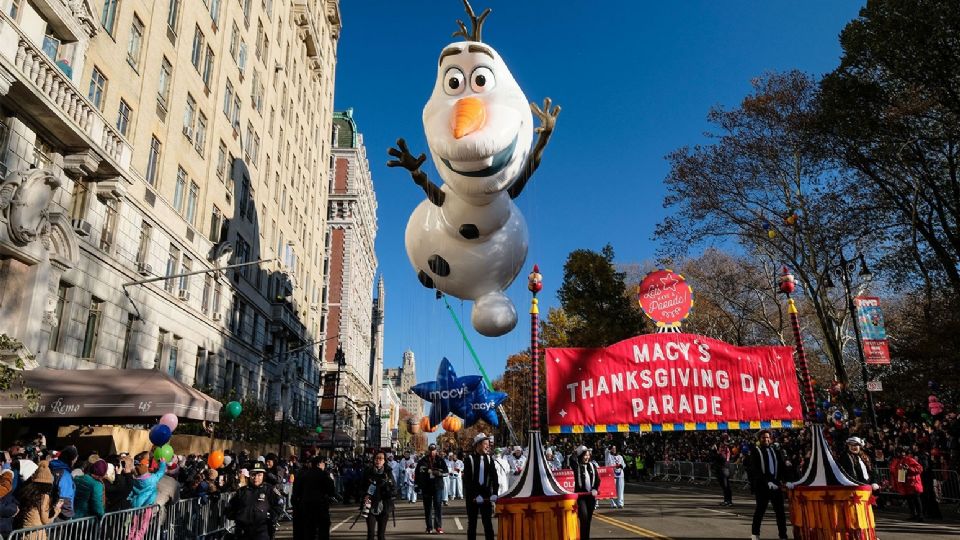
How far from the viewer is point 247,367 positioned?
3316 centimetres

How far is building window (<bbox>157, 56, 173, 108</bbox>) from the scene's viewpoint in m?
22.0

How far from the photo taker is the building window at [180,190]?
2354 cm

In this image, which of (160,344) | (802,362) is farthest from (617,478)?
(160,344)

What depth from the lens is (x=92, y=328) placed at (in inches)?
695

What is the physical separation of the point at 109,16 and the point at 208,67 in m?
8.43

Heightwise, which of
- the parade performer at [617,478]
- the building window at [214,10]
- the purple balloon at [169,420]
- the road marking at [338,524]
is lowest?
the road marking at [338,524]

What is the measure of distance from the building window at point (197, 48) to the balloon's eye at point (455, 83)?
22.1 m

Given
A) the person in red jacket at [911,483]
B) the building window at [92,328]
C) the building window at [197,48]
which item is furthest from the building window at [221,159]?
the person in red jacket at [911,483]

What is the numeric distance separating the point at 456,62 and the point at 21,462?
7958 mm

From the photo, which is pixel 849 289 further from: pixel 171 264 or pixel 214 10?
pixel 214 10

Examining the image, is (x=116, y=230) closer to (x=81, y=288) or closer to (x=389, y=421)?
(x=81, y=288)

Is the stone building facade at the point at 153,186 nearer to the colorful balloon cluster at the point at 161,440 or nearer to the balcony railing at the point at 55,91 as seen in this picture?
the balcony railing at the point at 55,91

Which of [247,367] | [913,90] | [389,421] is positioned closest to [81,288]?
[247,367]

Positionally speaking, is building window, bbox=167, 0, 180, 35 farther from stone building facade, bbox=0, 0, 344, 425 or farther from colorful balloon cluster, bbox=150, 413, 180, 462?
colorful balloon cluster, bbox=150, 413, 180, 462
